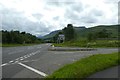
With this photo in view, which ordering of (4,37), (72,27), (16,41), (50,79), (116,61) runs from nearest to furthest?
1. (50,79)
2. (116,61)
3. (4,37)
4. (16,41)
5. (72,27)

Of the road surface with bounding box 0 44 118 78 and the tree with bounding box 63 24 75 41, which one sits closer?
the road surface with bounding box 0 44 118 78

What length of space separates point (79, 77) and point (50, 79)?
1343 millimetres

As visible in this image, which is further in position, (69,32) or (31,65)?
(69,32)

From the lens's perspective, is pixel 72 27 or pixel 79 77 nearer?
pixel 79 77

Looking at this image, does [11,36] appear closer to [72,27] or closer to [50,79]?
[72,27]

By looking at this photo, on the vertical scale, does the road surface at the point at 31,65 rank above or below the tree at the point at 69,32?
below

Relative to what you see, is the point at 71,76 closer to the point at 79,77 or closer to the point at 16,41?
the point at 79,77

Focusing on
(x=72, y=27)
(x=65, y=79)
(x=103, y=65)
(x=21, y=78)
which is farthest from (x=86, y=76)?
(x=72, y=27)

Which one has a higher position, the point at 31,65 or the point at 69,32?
the point at 69,32

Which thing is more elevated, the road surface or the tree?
the tree

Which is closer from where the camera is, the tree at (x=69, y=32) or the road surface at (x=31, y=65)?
the road surface at (x=31, y=65)

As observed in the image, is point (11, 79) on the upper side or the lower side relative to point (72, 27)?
lower

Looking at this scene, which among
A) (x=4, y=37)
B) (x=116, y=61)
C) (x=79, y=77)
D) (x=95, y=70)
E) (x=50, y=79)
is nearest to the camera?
(x=50, y=79)

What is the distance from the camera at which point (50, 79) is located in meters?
8.70
